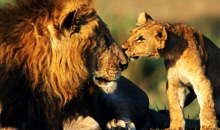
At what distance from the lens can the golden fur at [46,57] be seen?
12.8 feet

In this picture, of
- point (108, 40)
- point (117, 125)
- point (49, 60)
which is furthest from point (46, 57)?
point (117, 125)

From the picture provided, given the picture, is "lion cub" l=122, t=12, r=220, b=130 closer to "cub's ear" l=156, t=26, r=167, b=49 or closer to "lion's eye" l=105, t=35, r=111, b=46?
"cub's ear" l=156, t=26, r=167, b=49

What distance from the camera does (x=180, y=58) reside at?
16.0 ft

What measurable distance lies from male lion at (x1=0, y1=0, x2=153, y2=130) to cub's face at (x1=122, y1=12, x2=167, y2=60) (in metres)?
0.53

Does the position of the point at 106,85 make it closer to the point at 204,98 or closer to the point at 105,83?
the point at 105,83

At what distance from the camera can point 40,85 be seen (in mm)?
3998

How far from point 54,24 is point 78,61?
1.10 feet

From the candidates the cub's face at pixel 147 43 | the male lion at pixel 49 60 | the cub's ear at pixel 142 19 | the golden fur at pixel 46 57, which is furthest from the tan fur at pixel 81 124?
the cub's ear at pixel 142 19

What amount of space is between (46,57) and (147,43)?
1224 mm

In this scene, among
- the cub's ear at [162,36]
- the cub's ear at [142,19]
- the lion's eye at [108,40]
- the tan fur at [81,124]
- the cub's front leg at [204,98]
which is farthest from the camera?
the cub's ear at [142,19]

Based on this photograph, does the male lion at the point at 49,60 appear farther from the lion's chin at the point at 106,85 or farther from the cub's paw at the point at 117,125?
the cub's paw at the point at 117,125

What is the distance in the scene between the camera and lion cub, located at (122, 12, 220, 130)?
→ 4.70 m

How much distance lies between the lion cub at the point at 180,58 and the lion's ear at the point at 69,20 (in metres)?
1.01

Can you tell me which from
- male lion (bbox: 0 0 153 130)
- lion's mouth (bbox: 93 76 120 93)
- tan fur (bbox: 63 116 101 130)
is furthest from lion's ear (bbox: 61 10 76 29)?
tan fur (bbox: 63 116 101 130)
